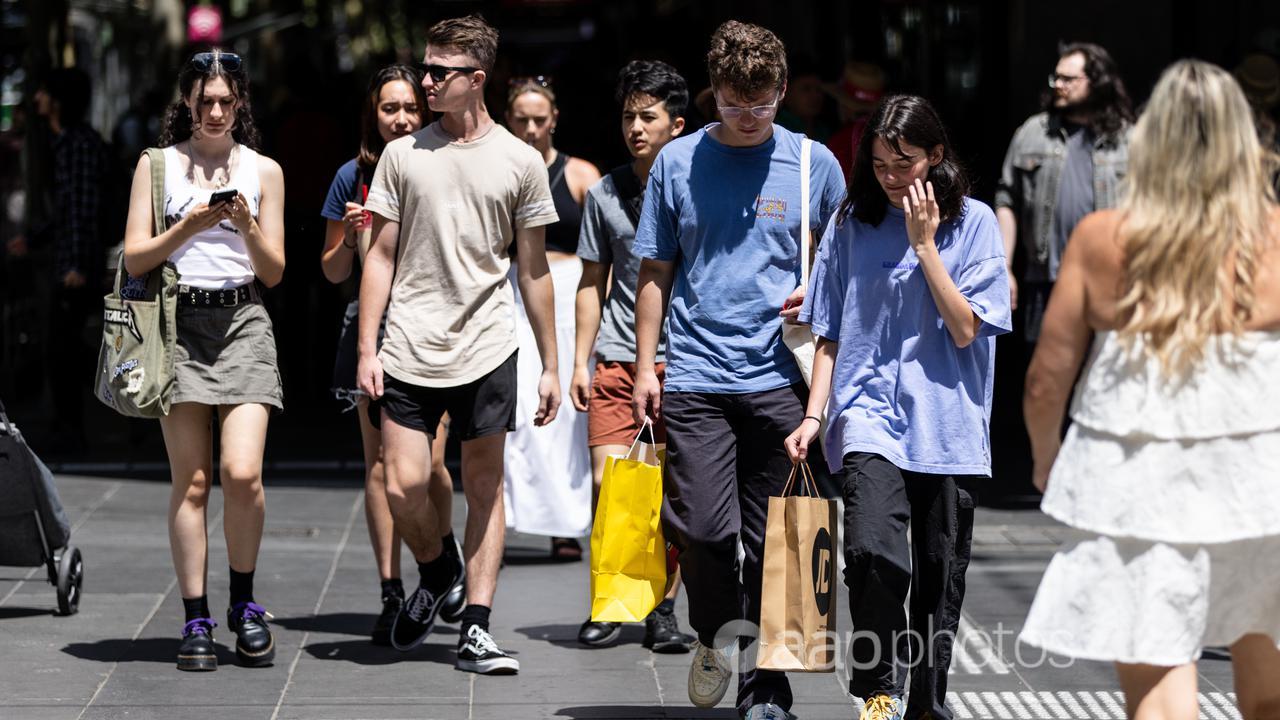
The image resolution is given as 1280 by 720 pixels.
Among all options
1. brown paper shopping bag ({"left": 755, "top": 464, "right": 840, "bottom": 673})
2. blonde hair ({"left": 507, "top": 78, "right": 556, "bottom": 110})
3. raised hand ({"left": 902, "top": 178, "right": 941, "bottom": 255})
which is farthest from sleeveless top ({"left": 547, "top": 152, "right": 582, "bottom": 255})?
raised hand ({"left": 902, "top": 178, "right": 941, "bottom": 255})

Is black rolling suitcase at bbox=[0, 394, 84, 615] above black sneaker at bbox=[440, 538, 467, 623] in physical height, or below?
above

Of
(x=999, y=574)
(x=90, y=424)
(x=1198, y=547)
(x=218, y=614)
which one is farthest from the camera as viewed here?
(x=90, y=424)

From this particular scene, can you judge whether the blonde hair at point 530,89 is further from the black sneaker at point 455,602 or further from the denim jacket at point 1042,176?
the denim jacket at point 1042,176

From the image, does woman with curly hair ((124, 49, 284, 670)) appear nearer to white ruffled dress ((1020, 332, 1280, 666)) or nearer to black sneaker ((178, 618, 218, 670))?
black sneaker ((178, 618, 218, 670))

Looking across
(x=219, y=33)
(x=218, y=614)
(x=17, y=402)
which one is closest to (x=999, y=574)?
(x=218, y=614)

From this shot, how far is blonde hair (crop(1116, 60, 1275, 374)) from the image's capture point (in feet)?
12.5

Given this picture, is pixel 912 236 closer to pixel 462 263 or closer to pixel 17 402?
pixel 462 263

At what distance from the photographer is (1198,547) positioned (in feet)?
12.7

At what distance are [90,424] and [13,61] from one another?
19.2m

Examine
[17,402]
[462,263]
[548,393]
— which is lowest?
[17,402]

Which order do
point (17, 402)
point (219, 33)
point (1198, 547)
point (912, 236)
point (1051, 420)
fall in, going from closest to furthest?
point (1198, 547) → point (1051, 420) → point (912, 236) → point (17, 402) → point (219, 33)

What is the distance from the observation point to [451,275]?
623 centimetres

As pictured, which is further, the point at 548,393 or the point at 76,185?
the point at 76,185

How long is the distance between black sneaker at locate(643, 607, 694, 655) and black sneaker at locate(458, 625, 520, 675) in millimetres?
583
